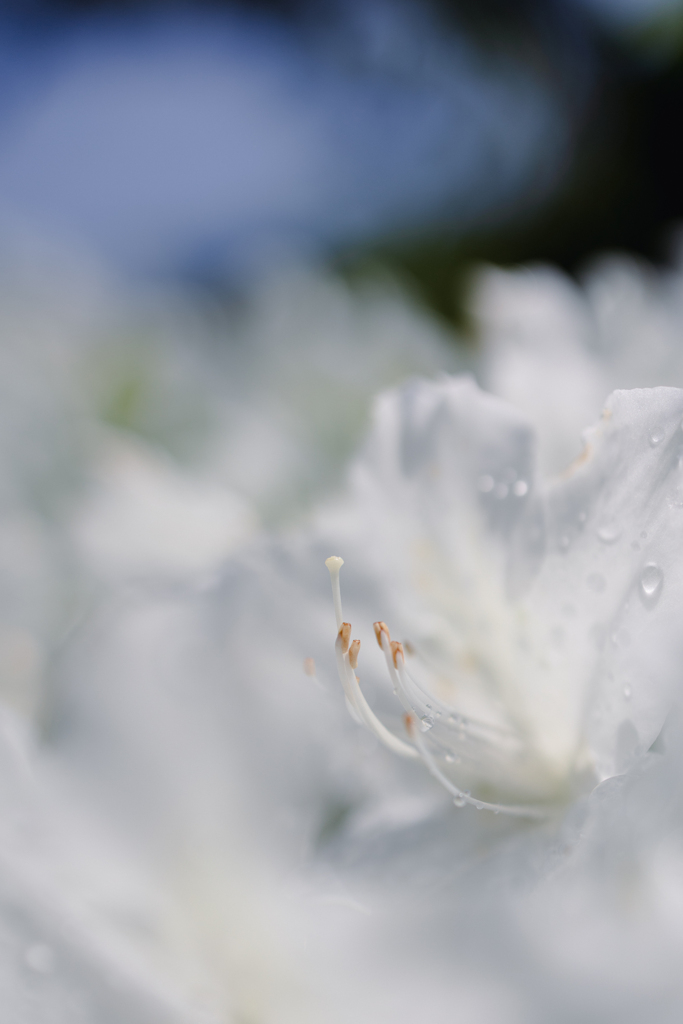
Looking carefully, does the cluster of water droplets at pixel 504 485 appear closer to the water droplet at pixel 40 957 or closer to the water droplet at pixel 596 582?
the water droplet at pixel 596 582

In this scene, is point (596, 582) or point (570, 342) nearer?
point (596, 582)

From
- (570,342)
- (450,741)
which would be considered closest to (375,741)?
(450,741)

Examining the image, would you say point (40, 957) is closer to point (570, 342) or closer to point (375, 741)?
point (375, 741)

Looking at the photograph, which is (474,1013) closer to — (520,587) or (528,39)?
(520,587)

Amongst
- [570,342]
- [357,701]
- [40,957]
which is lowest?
[40,957]

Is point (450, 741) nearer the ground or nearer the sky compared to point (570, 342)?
nearer the ground

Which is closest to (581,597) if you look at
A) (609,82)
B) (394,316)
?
(394,316)

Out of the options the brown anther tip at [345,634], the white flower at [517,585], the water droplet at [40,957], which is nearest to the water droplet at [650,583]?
the white flower at [517,585]

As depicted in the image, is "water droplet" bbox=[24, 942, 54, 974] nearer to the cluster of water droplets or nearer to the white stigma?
the white stigma
